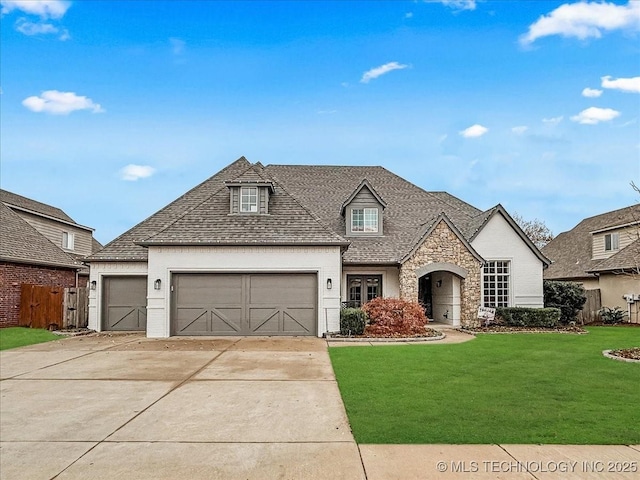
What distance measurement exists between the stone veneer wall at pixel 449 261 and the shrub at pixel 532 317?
141cm

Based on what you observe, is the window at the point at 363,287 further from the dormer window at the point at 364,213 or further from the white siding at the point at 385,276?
the dormer window at the point at 364,213

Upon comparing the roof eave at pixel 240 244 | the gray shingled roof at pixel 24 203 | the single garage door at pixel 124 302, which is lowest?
the single garage door at pixel 124 302

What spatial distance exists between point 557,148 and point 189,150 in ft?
54.2

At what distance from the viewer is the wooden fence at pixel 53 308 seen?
18.9 m

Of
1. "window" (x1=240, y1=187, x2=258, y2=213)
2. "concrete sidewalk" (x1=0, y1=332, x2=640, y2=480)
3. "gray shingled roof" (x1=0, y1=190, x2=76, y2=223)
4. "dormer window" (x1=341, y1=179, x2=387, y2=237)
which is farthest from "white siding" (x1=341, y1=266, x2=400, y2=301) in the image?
"gray shingled roof" (x1=0, y1=190, x2=76, y2=223)

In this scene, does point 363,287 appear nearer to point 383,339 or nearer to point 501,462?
point 383,339

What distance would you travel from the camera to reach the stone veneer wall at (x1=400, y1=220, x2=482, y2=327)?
19219 mm

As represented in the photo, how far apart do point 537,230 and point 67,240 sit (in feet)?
144

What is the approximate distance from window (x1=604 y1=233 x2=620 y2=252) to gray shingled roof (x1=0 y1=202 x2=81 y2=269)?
99.7 feet

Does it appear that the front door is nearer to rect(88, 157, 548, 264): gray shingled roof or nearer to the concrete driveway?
rect(88, 157, 548, 264): gray shingled roof

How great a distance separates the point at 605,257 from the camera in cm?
2680

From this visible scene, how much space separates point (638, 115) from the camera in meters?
17.0

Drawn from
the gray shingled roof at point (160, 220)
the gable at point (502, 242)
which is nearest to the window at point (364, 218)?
the gable at point (502, 242)

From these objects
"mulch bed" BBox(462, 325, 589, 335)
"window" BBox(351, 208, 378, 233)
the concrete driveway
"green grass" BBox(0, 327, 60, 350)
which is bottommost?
"green grass" BBox(0, 327, 60, 350)
